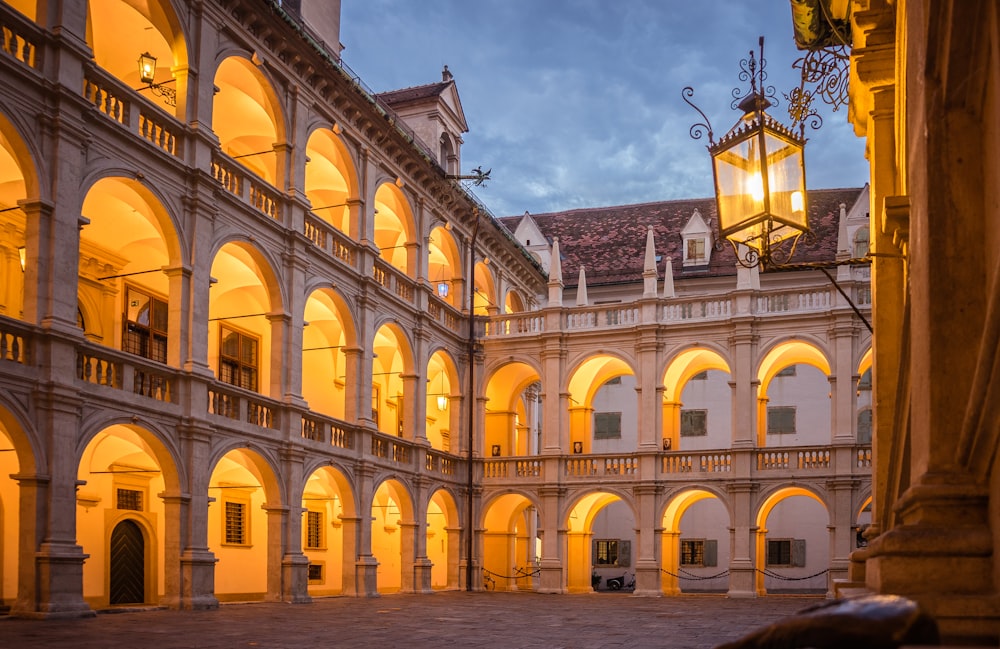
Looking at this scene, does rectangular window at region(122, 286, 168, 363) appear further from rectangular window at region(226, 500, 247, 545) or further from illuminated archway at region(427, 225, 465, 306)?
illuminated archway at region(427, 225, 465, 306)

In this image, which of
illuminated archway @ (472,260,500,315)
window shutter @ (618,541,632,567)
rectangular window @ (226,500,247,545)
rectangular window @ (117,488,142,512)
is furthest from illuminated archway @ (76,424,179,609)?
window shutter @ (618,541,632,567)

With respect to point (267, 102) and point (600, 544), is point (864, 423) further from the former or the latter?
point (267, 102)

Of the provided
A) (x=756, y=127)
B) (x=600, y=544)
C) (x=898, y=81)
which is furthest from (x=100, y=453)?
(x=600, y=544)

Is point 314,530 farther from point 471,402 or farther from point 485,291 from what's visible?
point 485,291

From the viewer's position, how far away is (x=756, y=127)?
8.38 metres

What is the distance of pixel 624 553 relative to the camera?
47094mm

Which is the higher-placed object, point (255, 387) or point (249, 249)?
point (249, 249)

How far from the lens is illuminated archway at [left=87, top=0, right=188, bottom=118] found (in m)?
21.2

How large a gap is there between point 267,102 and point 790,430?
28548 millimetres

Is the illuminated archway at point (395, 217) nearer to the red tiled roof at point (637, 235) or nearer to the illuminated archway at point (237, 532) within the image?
the illuminated archway at point (237, 532)

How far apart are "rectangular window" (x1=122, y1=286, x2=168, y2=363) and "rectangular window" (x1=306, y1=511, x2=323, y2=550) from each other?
8701 millimetres

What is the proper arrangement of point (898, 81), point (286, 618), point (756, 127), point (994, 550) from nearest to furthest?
point (994, 550) → point (898, 81) → point (756, 127) → point (286, 618)

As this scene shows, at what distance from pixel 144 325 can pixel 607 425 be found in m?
28.2

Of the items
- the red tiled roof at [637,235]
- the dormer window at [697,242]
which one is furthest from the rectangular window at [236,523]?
the dormer window at [697,242]
